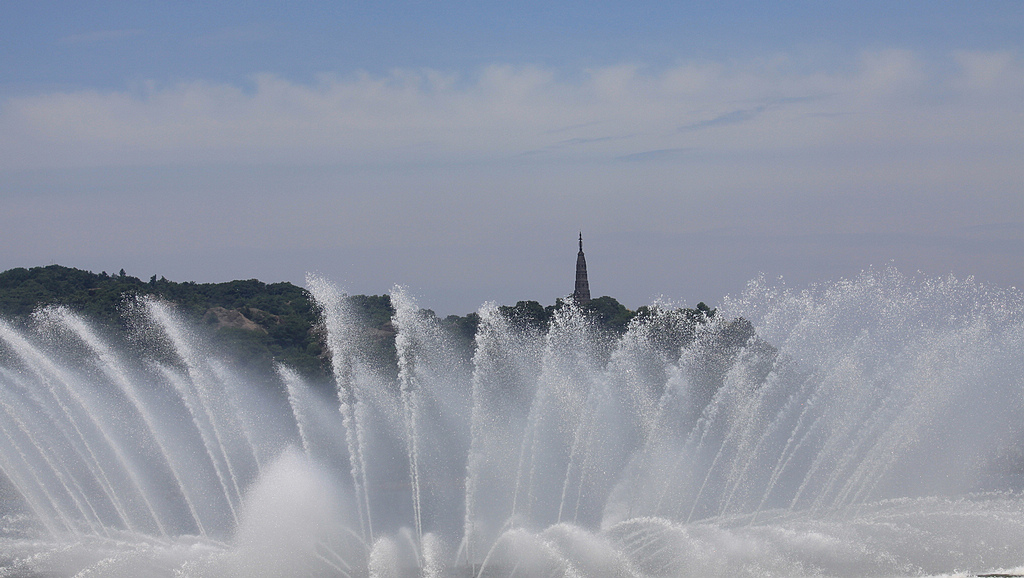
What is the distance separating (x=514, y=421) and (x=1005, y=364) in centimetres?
3376

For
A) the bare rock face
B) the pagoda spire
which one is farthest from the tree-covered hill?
the pagoda spire

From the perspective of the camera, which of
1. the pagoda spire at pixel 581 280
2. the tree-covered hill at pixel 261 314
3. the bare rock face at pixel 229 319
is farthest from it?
the pagoda spire at pixel 581 280

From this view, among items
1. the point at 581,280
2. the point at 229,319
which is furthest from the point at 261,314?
the point at 581,280

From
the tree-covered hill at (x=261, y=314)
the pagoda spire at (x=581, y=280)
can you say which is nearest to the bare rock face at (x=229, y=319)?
the tree-covered hill at (x=261, y=314)

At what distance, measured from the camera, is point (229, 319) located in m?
110

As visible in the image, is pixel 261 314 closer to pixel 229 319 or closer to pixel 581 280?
pixel 229 319

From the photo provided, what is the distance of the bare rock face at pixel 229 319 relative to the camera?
353 ft

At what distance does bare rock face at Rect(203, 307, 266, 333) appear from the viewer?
10751cm

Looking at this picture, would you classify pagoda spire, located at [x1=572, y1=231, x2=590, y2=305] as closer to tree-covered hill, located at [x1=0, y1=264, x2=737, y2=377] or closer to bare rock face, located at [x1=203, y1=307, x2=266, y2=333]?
tree-covered hill, located at [x1=0, y1=264, x2=737, y2=377]

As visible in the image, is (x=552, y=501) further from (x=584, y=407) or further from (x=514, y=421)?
(x=514, y=421)

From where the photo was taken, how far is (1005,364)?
71.7 m

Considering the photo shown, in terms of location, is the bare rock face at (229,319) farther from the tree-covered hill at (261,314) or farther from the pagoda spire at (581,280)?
the pagoda spire at (581,280)

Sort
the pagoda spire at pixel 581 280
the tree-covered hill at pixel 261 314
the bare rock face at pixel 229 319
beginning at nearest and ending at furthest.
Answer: the tree-covered hill at pixel 261 314 → the bare rock face at pixel 229 319 → the pagoda spire at pixel 581 280

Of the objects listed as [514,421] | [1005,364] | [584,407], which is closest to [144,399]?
[514,421]
